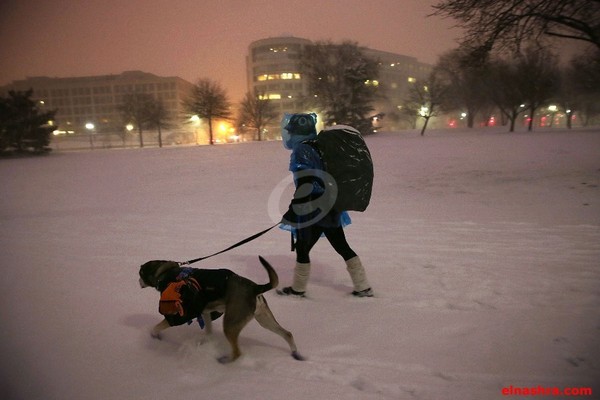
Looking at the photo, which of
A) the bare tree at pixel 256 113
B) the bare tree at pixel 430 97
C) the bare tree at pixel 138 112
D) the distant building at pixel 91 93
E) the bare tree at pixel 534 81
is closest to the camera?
the bare tree at pixel 534 81

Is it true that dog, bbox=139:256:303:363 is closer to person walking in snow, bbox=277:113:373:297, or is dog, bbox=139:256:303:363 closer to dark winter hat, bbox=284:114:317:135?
person walking in snow, bbox=277:113:373:297

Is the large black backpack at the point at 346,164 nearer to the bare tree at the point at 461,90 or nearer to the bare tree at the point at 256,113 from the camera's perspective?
the bare tree at the point at 256,113

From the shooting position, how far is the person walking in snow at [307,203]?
370 cm

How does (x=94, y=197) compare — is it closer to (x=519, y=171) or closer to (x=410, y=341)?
(x=410, y=341)

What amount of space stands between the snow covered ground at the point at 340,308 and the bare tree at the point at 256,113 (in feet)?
176

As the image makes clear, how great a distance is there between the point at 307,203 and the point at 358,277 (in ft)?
4.01

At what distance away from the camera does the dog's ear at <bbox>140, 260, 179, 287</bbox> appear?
3.25 meters

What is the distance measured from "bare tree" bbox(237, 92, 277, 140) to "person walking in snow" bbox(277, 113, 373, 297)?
57185 mm

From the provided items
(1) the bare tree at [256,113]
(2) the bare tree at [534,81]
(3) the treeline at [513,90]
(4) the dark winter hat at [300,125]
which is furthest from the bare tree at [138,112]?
(4) the dark winter hat at [300,125]

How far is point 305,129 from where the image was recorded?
3848 mm

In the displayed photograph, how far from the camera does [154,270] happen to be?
10.9 feet

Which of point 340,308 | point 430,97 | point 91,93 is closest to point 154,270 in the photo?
point 340,308

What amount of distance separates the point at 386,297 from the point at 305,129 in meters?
2.36

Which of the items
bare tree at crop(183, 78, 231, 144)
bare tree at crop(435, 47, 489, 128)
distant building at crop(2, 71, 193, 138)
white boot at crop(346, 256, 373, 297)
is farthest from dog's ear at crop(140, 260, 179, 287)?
distant building at crop(2, 71, 193, 138)
